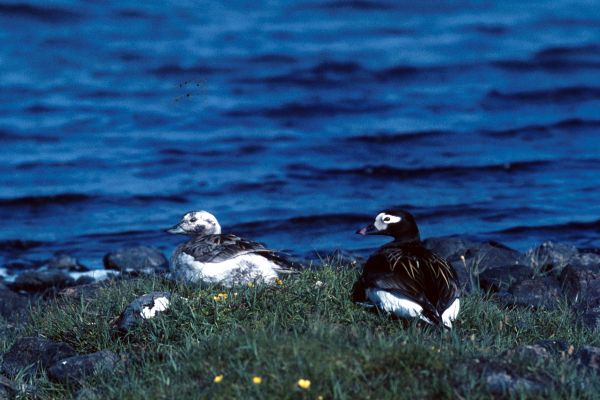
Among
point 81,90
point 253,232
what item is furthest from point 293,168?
point 81,90

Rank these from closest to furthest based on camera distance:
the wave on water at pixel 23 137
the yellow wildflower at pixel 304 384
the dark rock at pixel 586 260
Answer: the yellow wildflower at pixel 304 384, the dark rock at pixel 586 260, the wave on water at pixel 23 137

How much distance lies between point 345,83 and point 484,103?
3316 mm

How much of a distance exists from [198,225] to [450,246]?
138 inches

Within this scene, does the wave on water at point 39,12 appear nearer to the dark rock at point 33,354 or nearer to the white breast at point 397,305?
the dark rock at point 33,354

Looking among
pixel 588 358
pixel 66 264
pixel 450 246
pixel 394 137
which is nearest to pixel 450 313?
pixel 588 358

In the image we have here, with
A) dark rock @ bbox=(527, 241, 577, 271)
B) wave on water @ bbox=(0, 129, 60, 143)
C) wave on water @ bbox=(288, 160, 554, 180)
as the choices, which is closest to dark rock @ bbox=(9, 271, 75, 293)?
dark rock @ bbox=(527, 241, 577, 271)

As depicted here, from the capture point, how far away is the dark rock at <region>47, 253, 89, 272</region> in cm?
1411

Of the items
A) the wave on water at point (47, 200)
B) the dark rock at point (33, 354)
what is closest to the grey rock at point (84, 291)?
the dark rock at point (33, 354)

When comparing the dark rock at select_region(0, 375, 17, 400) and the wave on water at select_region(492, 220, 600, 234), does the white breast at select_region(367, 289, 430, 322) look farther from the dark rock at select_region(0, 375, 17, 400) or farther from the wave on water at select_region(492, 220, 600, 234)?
the wave on water at select_region(492, 220, 600, 234)

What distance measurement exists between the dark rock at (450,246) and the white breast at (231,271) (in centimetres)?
375

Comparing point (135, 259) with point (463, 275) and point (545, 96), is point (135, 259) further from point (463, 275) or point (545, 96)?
point (545, 96)

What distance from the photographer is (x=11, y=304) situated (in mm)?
11664

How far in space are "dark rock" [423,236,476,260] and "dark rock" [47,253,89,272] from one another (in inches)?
178

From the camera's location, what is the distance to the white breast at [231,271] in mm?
8930
